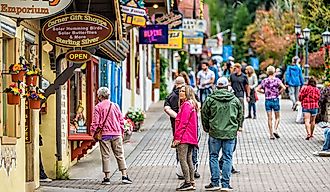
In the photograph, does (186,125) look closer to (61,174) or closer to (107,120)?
(107,120)

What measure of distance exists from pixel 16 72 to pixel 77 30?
236 centimetres

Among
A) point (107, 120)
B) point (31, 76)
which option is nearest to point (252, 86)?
point (107, 120)

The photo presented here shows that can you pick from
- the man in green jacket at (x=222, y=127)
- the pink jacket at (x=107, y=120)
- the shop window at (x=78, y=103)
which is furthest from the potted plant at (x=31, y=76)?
the shop window at (x=78, y=103)

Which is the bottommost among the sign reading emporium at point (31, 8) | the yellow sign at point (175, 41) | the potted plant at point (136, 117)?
the potted plant at point (136, 117)

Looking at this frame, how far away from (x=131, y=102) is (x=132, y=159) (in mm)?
10337

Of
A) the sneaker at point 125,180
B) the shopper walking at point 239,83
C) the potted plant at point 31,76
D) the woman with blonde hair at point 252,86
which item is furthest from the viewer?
the woman with blonde hair at point 252,86

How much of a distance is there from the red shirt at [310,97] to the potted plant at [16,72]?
1099 cm

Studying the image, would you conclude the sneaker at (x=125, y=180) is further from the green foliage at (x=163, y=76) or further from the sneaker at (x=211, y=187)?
the green foliage at (x=163, y=76)

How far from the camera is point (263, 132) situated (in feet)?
78.2

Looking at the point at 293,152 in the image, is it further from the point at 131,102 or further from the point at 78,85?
the point at 131,102

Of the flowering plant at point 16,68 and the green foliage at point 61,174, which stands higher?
the flowering plant at point 16,68

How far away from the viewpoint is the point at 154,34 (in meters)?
26.8

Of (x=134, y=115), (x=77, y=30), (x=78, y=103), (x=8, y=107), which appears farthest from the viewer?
(x=134, y=115)

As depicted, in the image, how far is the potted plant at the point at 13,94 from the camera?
10966 millimetres
